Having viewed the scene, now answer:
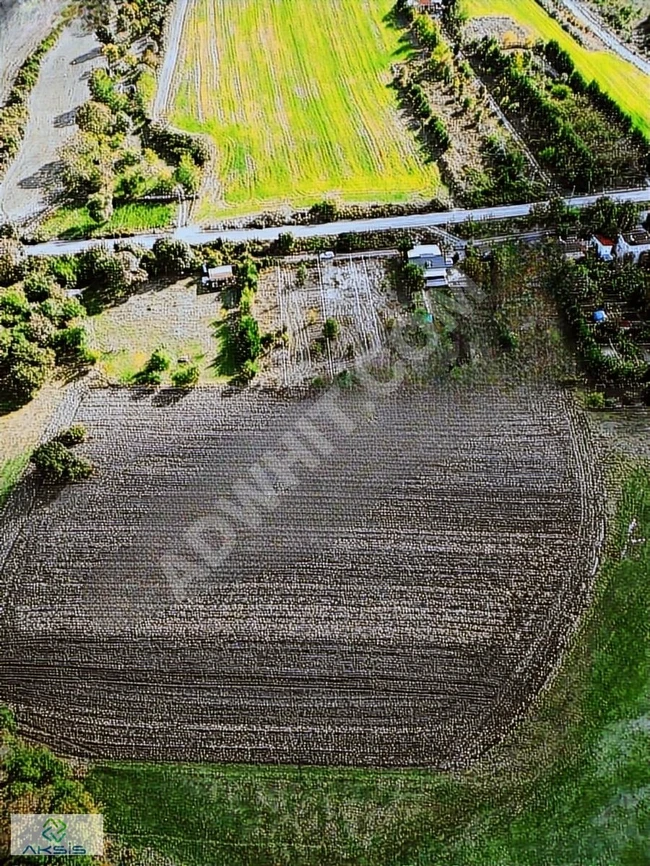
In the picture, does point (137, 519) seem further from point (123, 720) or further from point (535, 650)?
point (535, 650)

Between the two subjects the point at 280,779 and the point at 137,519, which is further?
the point at 137,519

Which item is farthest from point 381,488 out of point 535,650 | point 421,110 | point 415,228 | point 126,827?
point 421,110

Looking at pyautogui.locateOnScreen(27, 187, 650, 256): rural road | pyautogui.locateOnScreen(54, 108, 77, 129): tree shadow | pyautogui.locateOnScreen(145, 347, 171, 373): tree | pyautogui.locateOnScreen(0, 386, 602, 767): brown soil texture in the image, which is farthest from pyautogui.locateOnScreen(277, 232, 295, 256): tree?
pyautogui.locateOnScreen(54, 108, 77, 129): tree shadow

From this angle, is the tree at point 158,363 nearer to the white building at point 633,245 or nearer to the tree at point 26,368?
the tree at point 26,368

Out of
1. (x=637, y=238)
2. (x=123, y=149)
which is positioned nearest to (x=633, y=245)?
(x=637, y=238)

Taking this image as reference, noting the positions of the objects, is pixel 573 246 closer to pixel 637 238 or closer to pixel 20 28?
pixel 637 238

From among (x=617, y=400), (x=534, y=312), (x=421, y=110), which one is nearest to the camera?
(x=617, y=400)
